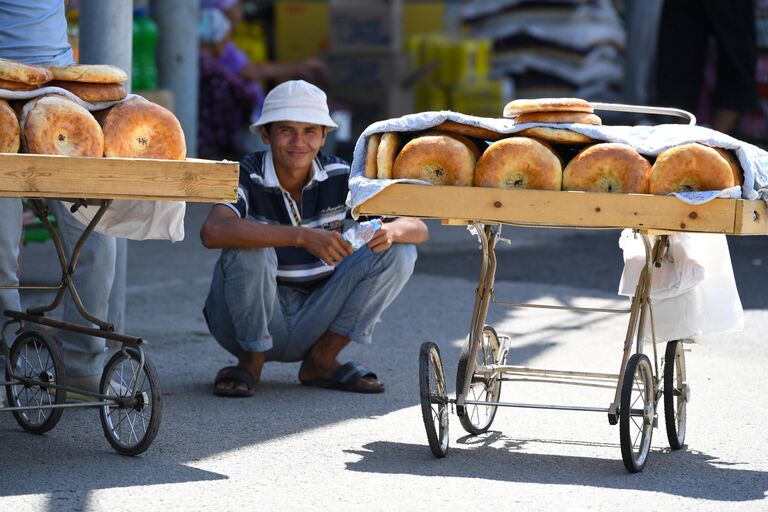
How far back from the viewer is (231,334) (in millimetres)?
5406

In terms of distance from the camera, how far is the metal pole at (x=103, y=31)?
5328mm

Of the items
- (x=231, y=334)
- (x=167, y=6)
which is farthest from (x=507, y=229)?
(x=231, y=334)

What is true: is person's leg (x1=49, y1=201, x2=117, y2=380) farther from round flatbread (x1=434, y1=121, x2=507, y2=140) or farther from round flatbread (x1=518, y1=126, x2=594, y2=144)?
round flatbread (x1=518, y1=126, x2=594, y2=144)

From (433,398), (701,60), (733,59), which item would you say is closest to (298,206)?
(433,398)

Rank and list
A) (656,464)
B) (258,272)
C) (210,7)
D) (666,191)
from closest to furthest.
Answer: (666,191), (656,464), (258,272), (210,7)

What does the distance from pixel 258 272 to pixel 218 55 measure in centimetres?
705

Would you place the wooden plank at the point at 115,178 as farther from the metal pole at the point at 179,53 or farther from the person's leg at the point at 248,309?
the metal pole at the point at 179,53

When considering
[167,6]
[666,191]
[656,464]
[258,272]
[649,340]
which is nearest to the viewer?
[666,191]

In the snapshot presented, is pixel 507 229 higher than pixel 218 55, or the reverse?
pixel 218 55

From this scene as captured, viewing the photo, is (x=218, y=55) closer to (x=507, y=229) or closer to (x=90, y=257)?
(x=507, y=229)

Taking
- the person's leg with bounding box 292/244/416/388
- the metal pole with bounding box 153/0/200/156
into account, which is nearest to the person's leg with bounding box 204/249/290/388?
the person's leg with bounding box 292/244/416/388

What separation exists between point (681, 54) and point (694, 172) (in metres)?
8.16

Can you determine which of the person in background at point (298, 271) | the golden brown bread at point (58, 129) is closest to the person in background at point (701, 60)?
the person in background at point (298, 271)

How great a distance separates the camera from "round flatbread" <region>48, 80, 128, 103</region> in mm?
4270
